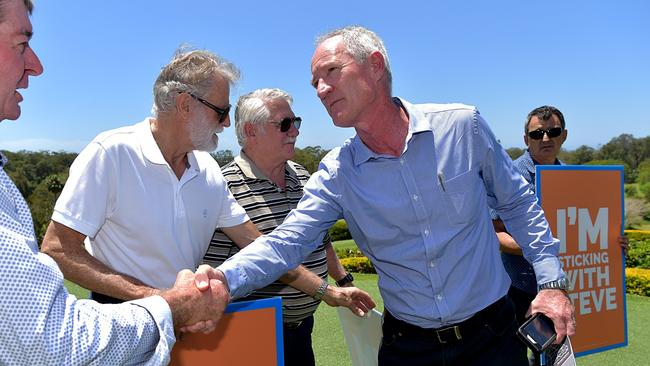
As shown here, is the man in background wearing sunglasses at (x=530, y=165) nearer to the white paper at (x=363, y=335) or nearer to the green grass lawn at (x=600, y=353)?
the white paper at (x=363, y=335)

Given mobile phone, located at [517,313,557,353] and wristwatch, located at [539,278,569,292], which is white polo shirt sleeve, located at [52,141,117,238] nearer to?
mobile phone, located at [517,313,557,353]

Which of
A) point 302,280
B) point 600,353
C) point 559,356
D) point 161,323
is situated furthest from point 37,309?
point 600,353

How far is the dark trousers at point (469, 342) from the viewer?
2449 millimetres

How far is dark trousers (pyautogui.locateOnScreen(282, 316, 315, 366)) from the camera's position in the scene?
11.0ft

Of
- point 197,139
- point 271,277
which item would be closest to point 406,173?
point 271,277

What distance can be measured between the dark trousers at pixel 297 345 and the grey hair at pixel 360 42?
1583mm

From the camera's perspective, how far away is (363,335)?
3.39 m

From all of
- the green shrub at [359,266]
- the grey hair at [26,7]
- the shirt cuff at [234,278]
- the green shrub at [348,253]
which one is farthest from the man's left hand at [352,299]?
the green shrub at [348,253]

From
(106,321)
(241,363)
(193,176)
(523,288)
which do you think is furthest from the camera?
(523,288)

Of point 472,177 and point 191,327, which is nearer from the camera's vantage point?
point 191,327

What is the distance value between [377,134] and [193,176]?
949 millimetres

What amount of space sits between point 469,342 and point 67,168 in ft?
Result: 95.6

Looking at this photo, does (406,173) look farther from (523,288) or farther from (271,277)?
(523,288)

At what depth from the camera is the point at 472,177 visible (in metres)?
2.51
